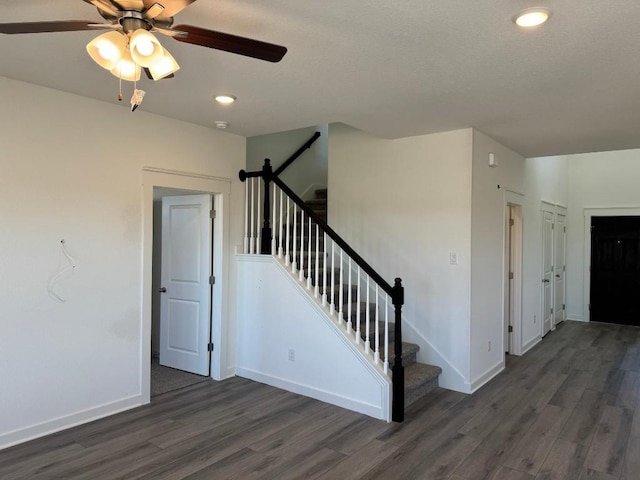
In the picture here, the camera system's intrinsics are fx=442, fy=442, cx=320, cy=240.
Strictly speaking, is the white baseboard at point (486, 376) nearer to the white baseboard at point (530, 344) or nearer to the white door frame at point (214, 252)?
the white baseboard at point (530, 344)

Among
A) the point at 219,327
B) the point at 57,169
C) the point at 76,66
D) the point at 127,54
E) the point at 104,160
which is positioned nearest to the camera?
the point at 127,54

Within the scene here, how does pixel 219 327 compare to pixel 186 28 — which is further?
pixel 219 327

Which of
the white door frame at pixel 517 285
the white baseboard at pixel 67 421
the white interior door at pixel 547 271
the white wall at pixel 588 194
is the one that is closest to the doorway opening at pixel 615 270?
the white wall at pixel 588 194

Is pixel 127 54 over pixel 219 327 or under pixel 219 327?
over

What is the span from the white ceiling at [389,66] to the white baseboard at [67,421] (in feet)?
8.11

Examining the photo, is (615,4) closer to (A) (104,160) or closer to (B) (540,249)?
(A) (104,160)

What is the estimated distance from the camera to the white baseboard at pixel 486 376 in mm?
4367

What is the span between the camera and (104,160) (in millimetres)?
3600

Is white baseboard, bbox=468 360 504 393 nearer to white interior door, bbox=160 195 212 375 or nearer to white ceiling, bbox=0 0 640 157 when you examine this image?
white ceiling, bbox=0 0 640 157

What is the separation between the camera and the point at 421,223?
4617mm

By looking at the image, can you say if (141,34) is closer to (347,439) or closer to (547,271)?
(347,439)

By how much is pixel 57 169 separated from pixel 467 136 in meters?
3.57

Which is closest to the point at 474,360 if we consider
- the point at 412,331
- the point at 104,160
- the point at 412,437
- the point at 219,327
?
the point at 412,331

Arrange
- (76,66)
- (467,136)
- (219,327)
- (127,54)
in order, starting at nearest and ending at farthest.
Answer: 1. (127,54)
2. (76,66)
3. (467,136)
4. (219,327)
